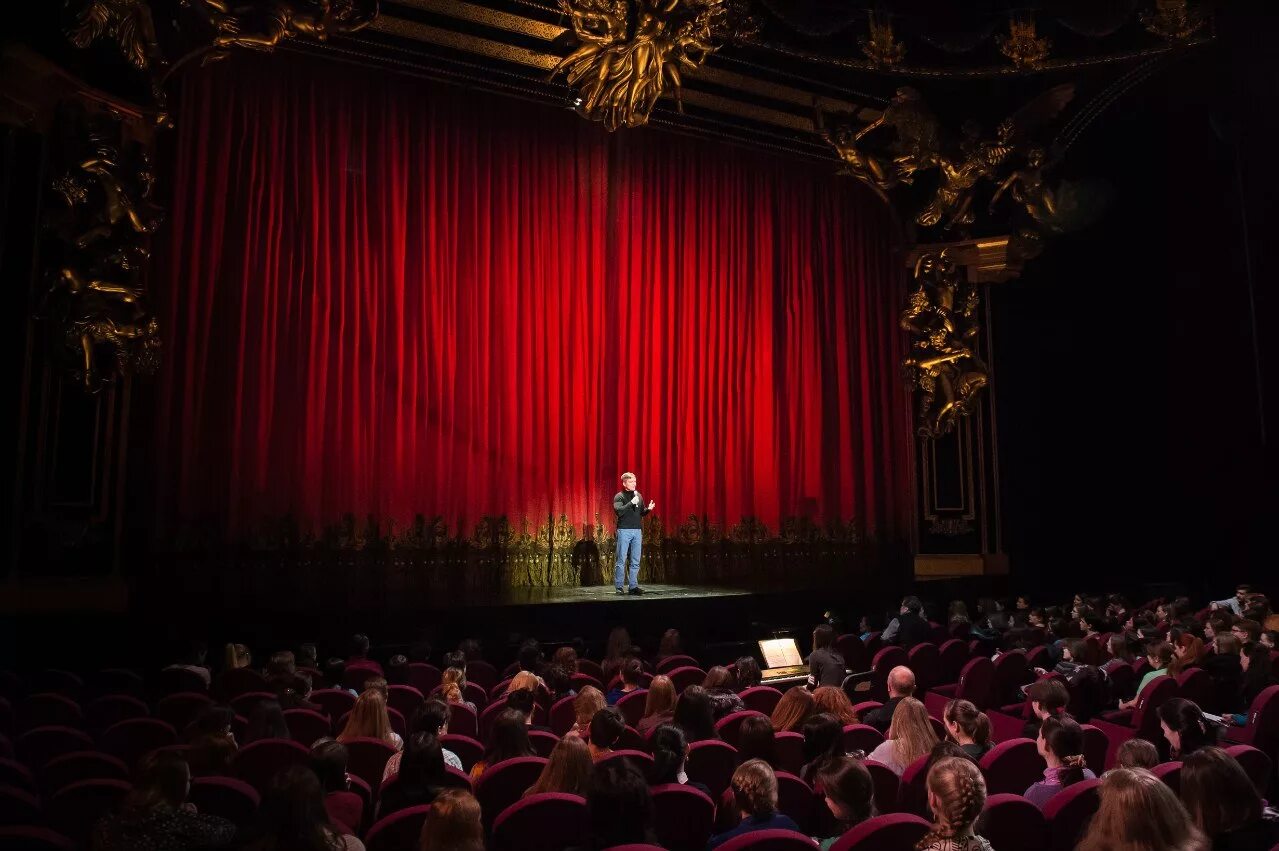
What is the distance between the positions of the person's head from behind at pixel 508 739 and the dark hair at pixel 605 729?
307 mm

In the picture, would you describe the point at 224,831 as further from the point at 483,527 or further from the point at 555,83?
the point at 555,83

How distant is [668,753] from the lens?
3.59m

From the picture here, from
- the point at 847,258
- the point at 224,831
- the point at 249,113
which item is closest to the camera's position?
the point at 224,831

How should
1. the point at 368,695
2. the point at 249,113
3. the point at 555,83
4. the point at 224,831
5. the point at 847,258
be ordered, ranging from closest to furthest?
the point at 224,831 → the point at 368,695 → the point at 249,113 → the point at 555,83 → the point at 847,258

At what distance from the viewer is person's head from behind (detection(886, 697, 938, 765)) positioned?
4203 mm

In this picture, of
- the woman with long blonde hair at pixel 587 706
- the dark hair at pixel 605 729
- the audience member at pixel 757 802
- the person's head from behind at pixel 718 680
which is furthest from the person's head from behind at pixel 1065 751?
the person's head from behind at pixel 718 680

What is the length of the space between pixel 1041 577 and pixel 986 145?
5955 mm

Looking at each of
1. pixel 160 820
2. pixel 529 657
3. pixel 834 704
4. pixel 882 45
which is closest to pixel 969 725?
pixel 834 704

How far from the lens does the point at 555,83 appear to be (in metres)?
12.6

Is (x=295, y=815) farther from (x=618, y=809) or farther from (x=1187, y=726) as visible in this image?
(x=1187, y=726)

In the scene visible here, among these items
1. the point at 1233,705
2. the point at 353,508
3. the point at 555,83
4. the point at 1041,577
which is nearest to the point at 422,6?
the point at 555,83

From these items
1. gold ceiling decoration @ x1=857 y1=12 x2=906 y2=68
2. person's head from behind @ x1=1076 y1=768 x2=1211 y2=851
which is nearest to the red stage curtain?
gold ceiling decoration @ x1=857 y1=12 x2=906 y2=68

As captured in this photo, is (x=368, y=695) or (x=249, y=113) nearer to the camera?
(x=368, y=695)

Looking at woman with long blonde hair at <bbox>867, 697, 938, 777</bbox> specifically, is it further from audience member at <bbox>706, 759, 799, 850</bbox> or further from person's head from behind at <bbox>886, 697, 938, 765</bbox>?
audience member at <bbox>706, 759, 799, 850</bbox>
